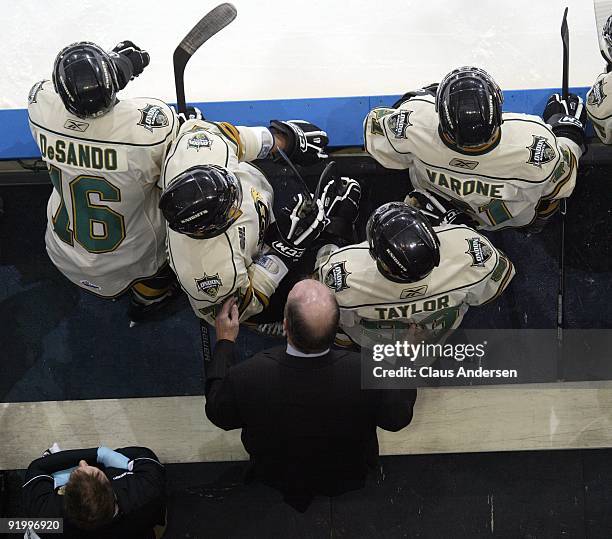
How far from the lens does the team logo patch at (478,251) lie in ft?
8.08

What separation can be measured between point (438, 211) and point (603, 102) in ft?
2.20

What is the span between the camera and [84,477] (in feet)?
8.14

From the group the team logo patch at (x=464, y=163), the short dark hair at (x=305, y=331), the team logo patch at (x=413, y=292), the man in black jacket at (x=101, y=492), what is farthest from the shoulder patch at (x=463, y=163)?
the man in black jacket at (x=101, y=492)

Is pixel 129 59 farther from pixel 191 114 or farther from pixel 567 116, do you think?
pixel 567 116

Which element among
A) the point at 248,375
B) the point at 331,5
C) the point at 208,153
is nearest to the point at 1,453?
the point at 248,375

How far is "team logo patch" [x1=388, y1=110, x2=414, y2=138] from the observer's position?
2.60m

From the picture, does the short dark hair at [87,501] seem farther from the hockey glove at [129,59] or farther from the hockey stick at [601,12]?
the hockey stick at [601,12]

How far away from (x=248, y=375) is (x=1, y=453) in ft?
4.56

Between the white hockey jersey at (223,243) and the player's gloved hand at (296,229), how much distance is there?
6 centimetres

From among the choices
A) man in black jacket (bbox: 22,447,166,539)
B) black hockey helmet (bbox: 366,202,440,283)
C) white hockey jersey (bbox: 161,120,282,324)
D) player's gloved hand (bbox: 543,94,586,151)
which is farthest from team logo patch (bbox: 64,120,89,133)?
player's gloved hand (bbox: 543,94,586,151)

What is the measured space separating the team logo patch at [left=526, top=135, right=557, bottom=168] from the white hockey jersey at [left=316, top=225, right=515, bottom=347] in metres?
0.30

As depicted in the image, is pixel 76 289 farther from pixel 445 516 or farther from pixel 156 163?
pixel 445 516

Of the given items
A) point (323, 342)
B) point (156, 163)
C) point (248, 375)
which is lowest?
point (248, 375)

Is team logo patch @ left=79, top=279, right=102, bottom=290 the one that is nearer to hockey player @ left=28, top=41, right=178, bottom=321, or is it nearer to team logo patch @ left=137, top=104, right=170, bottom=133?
hockey player @ left=28, top=41, right=178, bottom=321
